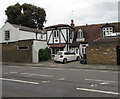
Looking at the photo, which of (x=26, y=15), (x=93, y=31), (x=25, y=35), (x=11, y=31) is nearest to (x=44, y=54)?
(x=25, y=35)

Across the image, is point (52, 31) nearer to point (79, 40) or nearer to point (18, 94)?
point (79, 40)

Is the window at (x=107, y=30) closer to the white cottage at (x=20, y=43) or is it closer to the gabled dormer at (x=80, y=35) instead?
the gabled dormer at (x=80, y=35)

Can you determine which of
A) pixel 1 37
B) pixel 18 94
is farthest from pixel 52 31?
pixel 18 94

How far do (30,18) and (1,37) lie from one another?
709 inches

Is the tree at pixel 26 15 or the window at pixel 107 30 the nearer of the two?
the window at pixel 107 30

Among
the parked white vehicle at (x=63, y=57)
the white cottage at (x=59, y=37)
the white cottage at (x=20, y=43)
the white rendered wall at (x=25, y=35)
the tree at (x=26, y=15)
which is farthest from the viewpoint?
the tree at (x=26, y=15)

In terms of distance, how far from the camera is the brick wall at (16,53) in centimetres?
2803

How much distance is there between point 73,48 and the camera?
3262 centimetres

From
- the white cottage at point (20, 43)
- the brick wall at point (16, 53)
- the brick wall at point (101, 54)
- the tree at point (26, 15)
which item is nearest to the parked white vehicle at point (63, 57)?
the white cottage at point (20, 43)

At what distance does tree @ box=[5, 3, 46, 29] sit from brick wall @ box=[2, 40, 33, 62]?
23464 mm

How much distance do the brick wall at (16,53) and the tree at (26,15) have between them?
23464mm

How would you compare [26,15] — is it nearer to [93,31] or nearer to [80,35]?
[80,35]

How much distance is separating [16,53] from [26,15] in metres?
26.0

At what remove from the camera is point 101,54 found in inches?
898
